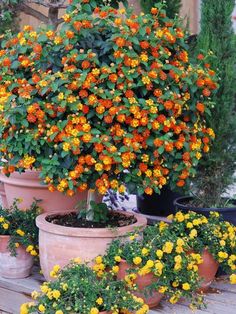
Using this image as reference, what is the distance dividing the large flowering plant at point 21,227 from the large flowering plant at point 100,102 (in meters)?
0.47

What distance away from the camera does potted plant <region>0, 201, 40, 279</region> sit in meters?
3.12

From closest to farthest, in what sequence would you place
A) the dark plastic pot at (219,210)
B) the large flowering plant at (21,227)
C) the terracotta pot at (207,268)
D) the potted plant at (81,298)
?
1. the potted plant at (81,298)
2. the terracotta pot at (207,268)
3. the large flowering plant at (21,227)
4. the dark plastic pot at (219,210)

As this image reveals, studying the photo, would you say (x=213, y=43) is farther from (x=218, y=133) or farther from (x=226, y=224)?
(x=226, y=224)

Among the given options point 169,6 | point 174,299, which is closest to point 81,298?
point 174,299

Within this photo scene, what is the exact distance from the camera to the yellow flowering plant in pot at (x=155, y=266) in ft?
8.58

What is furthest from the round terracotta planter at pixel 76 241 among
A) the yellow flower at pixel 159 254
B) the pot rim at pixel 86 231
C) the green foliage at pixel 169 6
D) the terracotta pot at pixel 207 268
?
the green foliage at pixel 169 6

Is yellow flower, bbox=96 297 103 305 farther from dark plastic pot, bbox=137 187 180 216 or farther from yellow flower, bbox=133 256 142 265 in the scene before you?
dark plastic pot, bbox=137 187 180 216

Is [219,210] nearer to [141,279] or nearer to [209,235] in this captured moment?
[209,235]

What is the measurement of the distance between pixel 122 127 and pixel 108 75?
0.26 meters

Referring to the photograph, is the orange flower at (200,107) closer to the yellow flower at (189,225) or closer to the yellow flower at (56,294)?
the yellow flower at (189,225)

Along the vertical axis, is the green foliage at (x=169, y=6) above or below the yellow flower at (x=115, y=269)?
above

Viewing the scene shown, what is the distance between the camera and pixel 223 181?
11.3 feet

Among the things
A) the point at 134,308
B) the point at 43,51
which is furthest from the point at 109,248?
the point at 43,51

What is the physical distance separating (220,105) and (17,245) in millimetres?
1431
